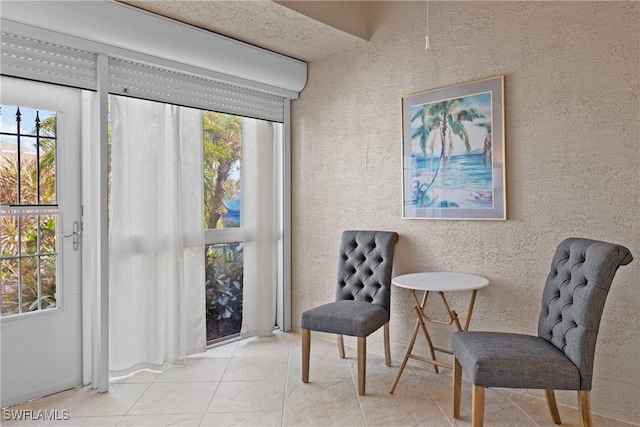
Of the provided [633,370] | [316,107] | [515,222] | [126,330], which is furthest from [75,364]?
[633,370]

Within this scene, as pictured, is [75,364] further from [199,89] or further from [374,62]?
[374,62]

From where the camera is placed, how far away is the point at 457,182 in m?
3.06

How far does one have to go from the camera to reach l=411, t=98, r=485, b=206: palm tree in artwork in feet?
9.93

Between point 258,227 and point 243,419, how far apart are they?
183cm

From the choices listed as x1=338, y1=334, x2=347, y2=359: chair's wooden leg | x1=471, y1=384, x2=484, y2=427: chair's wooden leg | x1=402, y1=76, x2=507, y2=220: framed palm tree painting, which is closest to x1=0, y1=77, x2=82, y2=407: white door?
x1=338, y1=334, x2=347, y2=359: chair's wooden leg

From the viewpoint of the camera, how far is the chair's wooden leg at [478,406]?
2.03m

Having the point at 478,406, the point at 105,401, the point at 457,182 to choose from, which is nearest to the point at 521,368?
the point at 478,406

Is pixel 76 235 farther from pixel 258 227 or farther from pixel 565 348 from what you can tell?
pixel 565 348

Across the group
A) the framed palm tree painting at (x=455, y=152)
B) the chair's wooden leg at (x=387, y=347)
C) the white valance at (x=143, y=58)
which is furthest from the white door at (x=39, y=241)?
the framed palm tree painting at (x=455, y=152)

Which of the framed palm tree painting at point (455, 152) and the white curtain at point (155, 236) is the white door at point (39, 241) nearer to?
the white curtain at point (155, 236)

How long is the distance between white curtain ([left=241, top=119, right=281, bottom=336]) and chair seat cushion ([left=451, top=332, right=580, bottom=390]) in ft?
7.32

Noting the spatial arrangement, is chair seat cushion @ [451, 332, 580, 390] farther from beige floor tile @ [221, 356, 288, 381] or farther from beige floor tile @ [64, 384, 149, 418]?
beige floor tile @ [64, 384, 149, 418]

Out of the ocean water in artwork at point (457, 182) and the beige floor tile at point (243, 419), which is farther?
the ocean water in artwork at point (457, 182)
